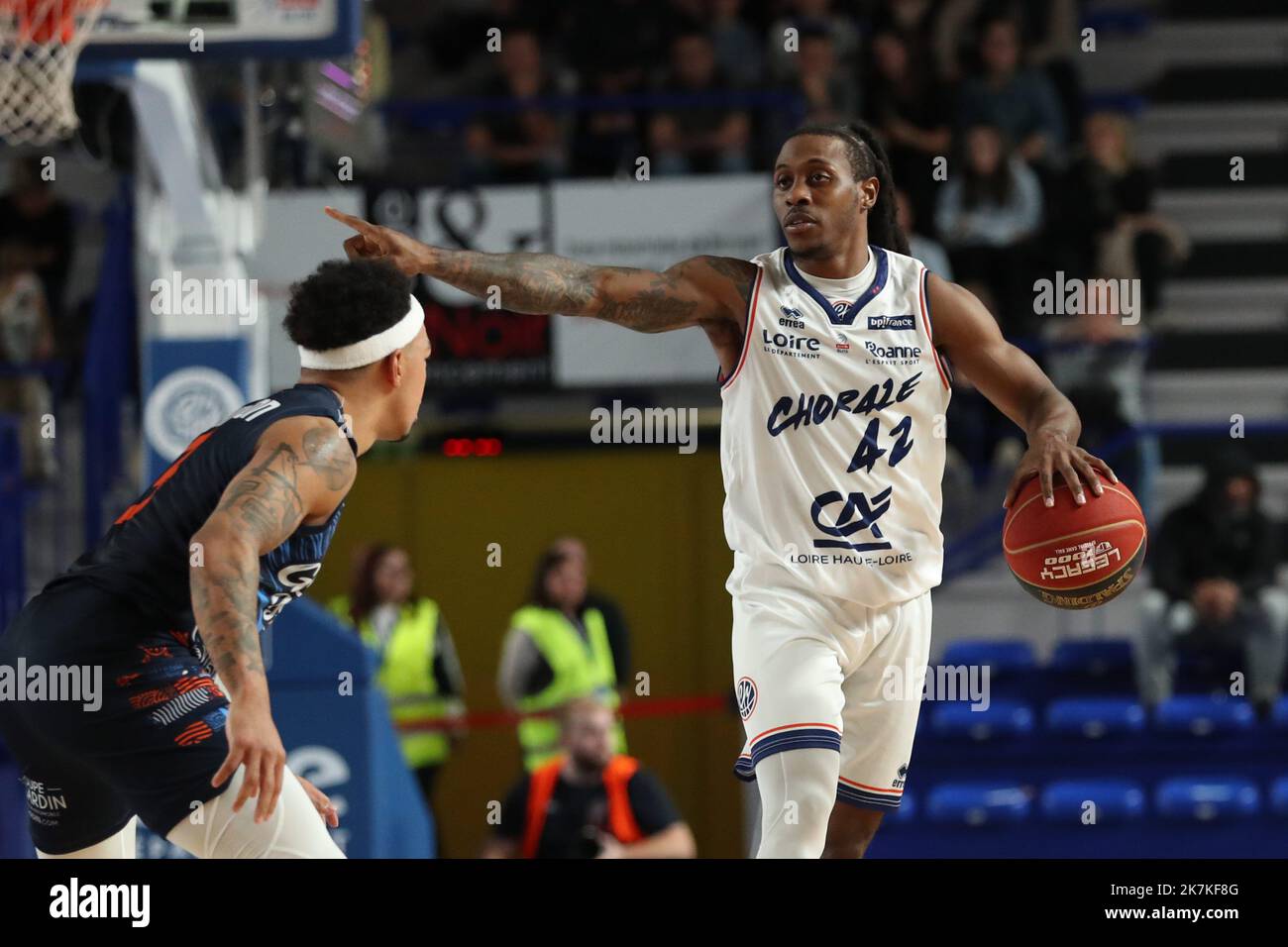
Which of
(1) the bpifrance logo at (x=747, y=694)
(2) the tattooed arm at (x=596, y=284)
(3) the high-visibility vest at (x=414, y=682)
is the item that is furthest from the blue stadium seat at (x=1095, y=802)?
(2) the tattooed arm at (x=596, y=284)

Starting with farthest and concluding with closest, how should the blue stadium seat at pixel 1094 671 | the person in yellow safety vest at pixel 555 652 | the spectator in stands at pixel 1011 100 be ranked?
the spectator in stands at pixel 1011 100, the person in yellow safety vest at pixel 555 652, the blue stadium seat at pixel 1094 671

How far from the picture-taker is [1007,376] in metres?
4.82

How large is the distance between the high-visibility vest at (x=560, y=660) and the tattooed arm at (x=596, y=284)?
493cm

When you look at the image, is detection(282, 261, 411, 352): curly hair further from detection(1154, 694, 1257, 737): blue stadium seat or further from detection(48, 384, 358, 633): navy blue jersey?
detection(1154, 694, 1257, 737): blue stadium seat

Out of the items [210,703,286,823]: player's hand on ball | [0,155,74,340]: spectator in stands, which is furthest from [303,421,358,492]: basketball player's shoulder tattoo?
[0,155,74,340]: spectator in stands

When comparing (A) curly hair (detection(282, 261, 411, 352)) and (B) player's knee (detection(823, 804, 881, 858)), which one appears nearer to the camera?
(A) curly hair (detection(282, 261, 411, 352))

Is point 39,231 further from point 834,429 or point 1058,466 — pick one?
point 1058,466

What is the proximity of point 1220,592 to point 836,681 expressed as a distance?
516 cm

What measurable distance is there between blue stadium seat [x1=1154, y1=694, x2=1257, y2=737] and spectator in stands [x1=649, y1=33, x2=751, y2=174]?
147 inches

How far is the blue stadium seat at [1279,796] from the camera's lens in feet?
28.7

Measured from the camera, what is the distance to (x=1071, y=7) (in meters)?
12.9

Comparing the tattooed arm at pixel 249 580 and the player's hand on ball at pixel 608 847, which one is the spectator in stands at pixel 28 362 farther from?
the tattooed arm at pixel 249 580

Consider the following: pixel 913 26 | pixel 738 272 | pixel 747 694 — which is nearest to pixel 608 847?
pixel 747 694

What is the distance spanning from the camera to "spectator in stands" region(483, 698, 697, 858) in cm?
785
